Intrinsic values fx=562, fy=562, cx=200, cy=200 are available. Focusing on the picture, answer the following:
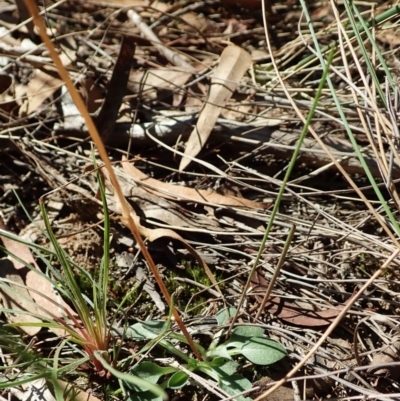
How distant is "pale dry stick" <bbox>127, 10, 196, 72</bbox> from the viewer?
7.64 ft

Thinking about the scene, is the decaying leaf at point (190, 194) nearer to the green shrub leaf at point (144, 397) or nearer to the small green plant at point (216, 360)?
the small green plant at point (216, 360)

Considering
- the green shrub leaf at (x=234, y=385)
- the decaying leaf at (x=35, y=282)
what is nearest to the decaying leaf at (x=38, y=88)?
the decaying leaf at (x=35, y=282)

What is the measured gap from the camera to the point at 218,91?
83.8 inches

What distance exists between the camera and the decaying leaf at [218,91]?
202 cm

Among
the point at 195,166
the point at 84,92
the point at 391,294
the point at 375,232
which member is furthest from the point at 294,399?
the point at 84,92

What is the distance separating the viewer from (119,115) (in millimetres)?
2209

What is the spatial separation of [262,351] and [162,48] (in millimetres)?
1416

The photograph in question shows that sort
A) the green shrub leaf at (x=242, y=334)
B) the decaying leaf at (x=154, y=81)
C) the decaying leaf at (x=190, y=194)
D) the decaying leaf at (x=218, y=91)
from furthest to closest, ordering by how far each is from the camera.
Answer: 1. the decaying leaf at (x=154, y=81)
2. the decaying leaf at (x=218, y=91)
3. the decaying leaf at (x=190, y=194)
4. the green shrub leaf at (x=242, y=334)

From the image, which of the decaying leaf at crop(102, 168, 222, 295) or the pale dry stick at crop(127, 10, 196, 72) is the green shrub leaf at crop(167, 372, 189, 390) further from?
the pale dry stick at crop(127, 10, 196, 72)

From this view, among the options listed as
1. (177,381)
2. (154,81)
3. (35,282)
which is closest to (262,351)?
(177,381)

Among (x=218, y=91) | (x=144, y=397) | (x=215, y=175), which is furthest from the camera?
(x=218, y=91)

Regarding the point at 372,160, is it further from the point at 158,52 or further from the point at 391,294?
the point at 158,52

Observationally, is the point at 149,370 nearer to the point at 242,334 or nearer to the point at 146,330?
the point at 146,330

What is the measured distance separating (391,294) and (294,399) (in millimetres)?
415
